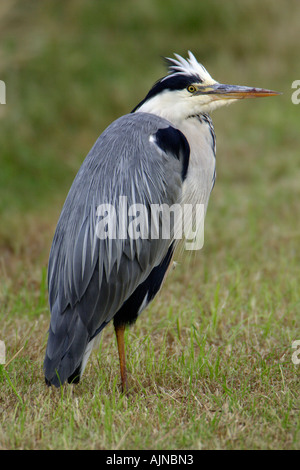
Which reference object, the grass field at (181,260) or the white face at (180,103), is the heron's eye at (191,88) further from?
the grass field at (181,260)

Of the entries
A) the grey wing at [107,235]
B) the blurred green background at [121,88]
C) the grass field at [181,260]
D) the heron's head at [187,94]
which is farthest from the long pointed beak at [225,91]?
the blurred green background at [121,88]

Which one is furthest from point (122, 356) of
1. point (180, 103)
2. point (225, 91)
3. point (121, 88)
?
point (121, 88)

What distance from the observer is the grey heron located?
3303 millimetres

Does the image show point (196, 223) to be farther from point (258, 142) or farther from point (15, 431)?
point (258, 142)

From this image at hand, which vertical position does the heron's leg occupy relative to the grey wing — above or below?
below

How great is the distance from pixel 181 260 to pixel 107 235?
71cm

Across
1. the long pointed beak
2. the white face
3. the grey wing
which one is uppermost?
the long pointed beak

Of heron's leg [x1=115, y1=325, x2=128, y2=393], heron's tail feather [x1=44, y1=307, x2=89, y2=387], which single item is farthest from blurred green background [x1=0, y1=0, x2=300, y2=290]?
heron's tail feather [x1=44, y1=307, x2=89, y2=387]

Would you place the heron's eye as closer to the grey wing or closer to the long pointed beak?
the long pointed beak

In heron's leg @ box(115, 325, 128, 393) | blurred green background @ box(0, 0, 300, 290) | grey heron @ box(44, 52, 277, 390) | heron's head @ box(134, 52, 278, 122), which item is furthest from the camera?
blurred green background @ box(0, 0, 300, 290)

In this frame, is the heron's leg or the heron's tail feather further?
the heron's leg

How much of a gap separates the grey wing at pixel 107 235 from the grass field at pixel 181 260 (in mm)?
350

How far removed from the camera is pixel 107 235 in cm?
331

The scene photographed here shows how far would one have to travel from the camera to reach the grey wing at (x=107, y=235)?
330 cm
